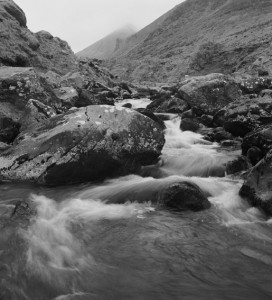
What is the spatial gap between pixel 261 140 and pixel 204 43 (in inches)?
2928

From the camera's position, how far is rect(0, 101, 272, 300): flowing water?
5.19 metres

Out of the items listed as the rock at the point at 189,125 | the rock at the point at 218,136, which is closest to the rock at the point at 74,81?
the rock at the point at 189,125

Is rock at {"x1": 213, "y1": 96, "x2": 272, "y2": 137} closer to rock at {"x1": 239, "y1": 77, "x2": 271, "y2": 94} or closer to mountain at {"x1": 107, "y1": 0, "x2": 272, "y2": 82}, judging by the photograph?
rock at {"x1": 239, "y1": 77, "x2": 271, "y2": 94}

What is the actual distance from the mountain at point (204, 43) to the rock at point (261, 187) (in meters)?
29.0

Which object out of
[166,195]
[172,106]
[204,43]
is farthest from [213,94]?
[204,43]

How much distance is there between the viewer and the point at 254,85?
838 inches

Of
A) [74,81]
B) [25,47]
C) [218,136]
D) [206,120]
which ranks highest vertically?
[25,47]

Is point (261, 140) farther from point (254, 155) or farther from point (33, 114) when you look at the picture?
point (33, 114)

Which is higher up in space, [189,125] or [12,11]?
[12,11]

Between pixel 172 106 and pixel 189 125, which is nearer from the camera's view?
pixel 189 125

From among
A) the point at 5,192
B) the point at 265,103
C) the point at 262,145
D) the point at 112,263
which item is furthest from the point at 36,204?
the point at 265,103

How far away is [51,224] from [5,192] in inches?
97.1

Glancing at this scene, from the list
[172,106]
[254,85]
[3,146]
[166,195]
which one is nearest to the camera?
[166,195]

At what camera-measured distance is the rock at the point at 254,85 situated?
20.7 metres
